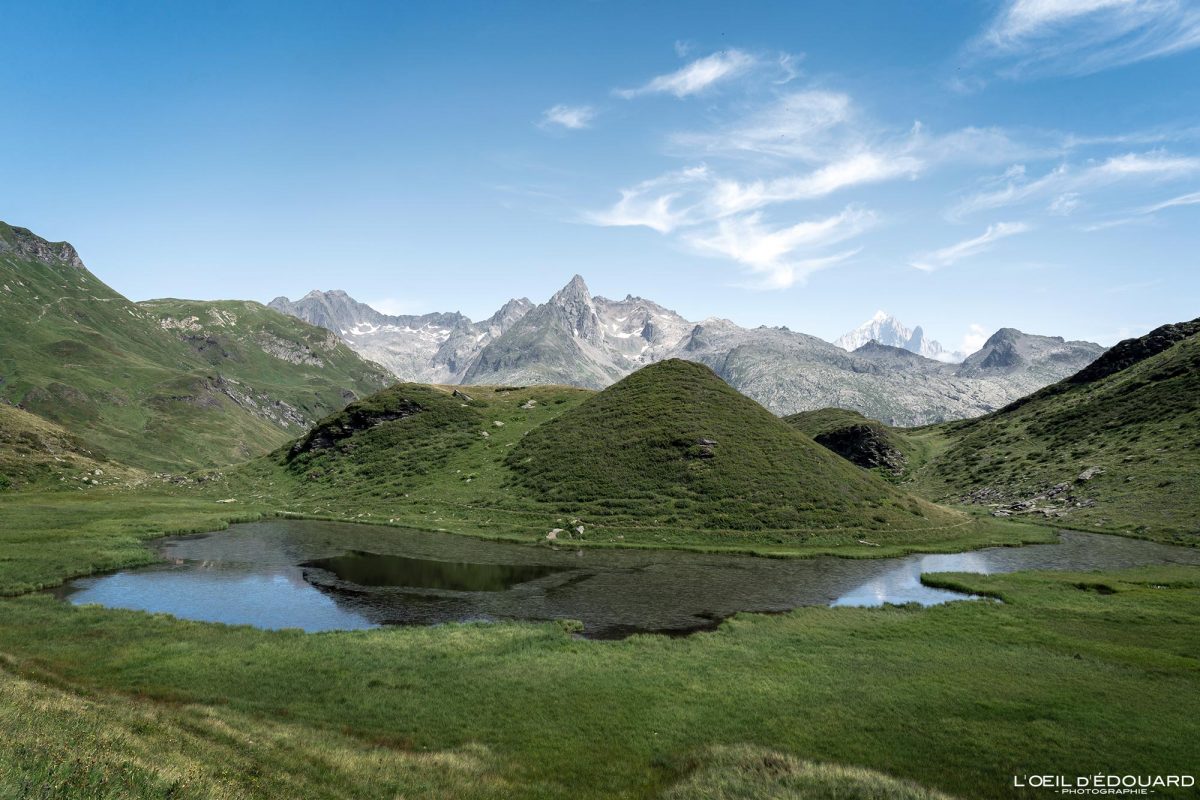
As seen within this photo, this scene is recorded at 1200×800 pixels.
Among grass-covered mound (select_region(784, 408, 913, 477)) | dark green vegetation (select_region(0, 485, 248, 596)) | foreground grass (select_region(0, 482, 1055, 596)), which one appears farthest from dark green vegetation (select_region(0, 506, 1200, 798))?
grass-covered mound (select_region(784, 408, 913, 477))

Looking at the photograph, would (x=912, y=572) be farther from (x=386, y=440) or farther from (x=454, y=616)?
(x=386, y=440)

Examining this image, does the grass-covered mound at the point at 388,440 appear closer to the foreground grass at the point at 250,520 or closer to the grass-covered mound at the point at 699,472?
the foreground grass at the point at 250,520

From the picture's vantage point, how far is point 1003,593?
55156 millimetres

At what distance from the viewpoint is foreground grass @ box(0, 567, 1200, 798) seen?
21.6 m

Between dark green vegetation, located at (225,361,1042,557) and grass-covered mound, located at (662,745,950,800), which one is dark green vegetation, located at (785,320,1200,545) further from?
grass-covered mound, located at (662,745,950,800)

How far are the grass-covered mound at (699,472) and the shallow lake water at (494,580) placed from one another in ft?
45.4

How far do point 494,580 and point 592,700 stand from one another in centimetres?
3122

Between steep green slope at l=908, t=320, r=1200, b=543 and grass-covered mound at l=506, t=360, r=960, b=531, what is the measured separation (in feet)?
102

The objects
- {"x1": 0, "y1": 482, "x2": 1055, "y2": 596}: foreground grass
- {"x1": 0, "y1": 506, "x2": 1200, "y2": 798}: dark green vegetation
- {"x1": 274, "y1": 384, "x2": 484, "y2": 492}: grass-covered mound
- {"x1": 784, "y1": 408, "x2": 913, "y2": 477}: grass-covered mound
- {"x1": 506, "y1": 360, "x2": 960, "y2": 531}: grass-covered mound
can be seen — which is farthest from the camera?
{"x1": 784, "y1": 408, "x2": 913, "y2": 477}: grass-covered mound

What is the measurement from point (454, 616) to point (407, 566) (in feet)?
66.0

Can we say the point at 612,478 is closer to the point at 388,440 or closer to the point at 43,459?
the point at 388,440

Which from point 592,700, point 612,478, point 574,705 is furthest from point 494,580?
point 612,478

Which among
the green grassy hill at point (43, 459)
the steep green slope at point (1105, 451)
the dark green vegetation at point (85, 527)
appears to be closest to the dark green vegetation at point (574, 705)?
the dark green vegetation at point (85, 527)

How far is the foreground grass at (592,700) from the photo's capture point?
21625 mm
